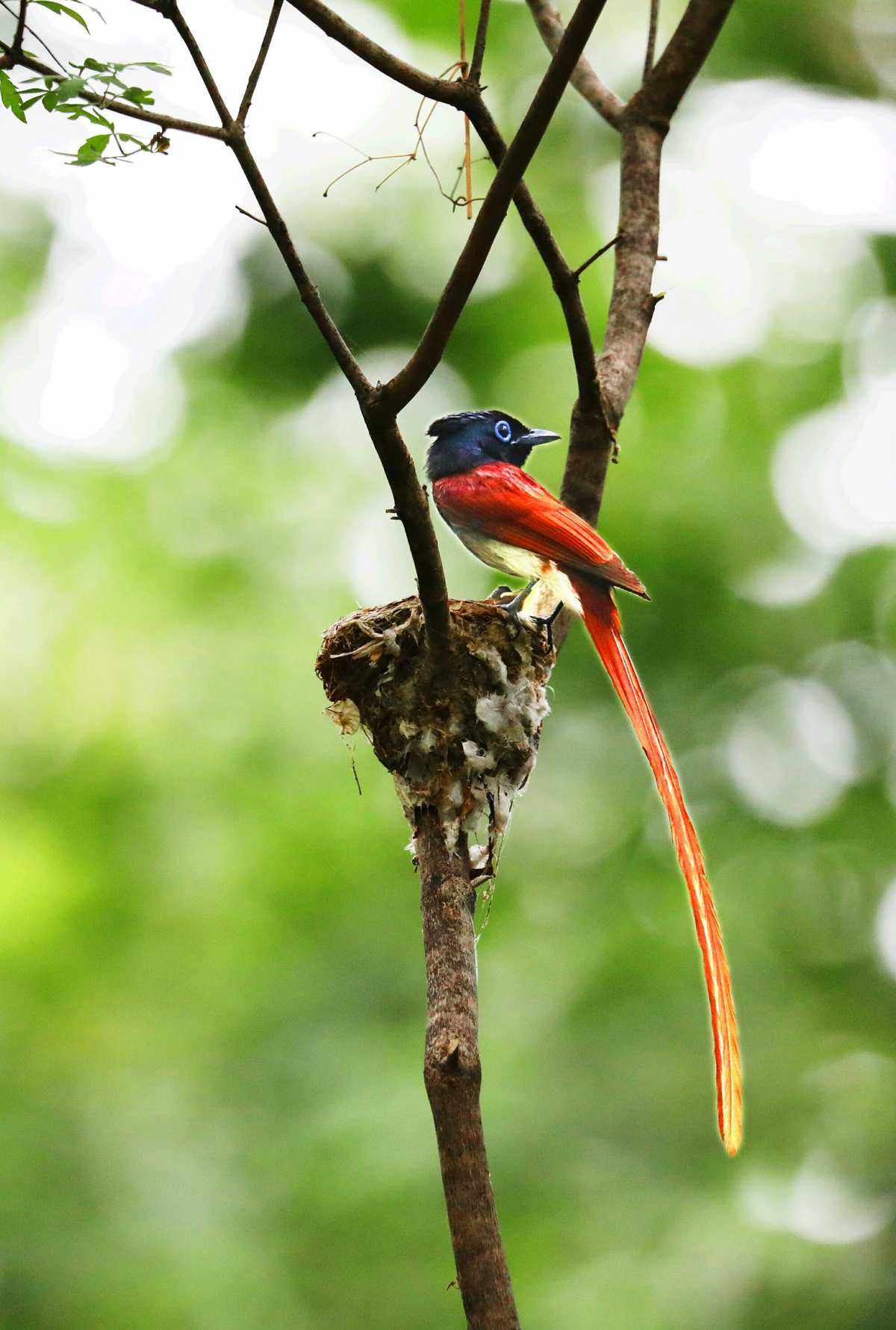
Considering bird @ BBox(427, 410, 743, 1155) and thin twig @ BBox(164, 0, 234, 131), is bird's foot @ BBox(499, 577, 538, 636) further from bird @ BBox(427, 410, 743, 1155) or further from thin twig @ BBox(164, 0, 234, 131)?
thin twig @ BBox(164, 0, 234, 131)

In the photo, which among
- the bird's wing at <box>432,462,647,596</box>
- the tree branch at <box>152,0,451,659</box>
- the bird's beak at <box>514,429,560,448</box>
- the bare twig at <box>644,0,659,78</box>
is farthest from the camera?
the bird's beak at <box>514,429,560,448</box>

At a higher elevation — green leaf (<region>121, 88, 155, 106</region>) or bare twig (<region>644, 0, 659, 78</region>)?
bare twig (<region>644, 0, 659, 78</region>)

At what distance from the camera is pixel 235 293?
31.2ft

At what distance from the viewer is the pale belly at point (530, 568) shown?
3695mm

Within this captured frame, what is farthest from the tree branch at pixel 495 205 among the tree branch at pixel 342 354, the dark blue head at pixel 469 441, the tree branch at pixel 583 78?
the tree branch at pixel 583 78

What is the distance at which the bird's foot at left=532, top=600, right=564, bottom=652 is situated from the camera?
3643 mm

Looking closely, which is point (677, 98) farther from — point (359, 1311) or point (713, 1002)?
point (359, 1311)

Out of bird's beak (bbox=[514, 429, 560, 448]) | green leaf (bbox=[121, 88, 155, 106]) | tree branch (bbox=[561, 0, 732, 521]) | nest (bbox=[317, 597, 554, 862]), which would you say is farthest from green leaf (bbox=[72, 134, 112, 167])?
bird's beak (bbox=[514, 429, 560, 448])

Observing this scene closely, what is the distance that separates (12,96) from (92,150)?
0.53 ft

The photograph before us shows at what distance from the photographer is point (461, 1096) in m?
2.28

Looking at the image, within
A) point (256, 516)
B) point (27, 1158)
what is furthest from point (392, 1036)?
point (256, 516)

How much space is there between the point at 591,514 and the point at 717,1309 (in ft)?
13.8

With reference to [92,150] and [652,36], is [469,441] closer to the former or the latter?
[652,36]

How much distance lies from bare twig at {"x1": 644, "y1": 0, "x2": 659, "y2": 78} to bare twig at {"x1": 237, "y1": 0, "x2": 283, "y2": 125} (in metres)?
2.18
